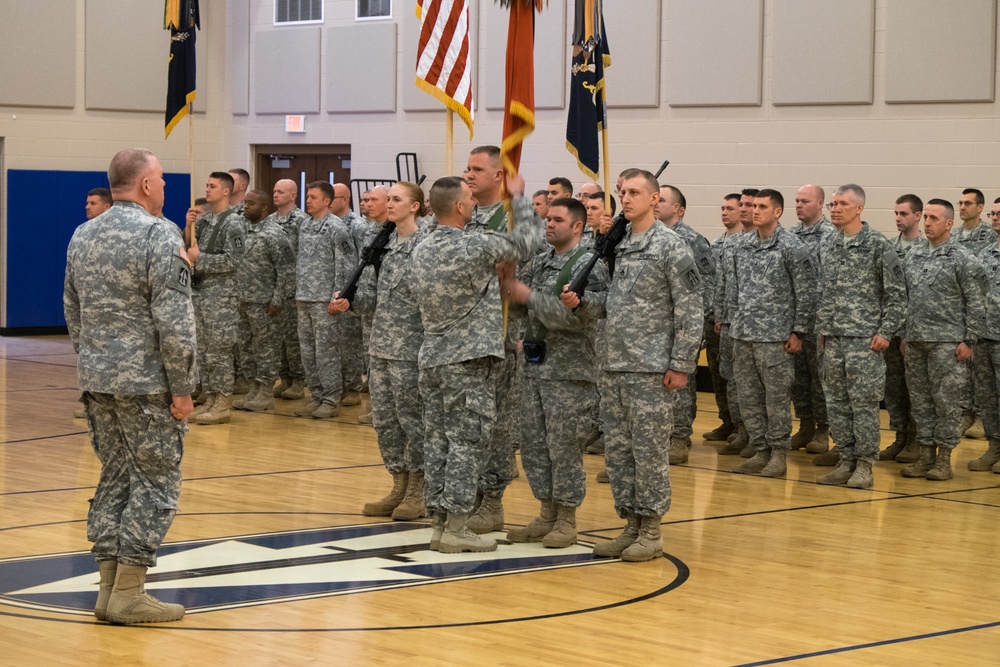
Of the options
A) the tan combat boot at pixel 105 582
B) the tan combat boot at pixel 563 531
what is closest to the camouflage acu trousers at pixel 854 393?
the tan combat boot at pixel 563 531

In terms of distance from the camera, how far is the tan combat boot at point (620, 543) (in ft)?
19.9

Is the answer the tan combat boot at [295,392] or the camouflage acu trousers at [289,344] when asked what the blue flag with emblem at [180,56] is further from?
the tan combat boot at [295,392]

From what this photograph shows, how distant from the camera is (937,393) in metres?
8.67

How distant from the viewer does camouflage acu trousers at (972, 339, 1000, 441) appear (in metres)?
9.20

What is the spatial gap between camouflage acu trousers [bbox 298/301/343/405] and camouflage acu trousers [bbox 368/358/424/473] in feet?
12.8

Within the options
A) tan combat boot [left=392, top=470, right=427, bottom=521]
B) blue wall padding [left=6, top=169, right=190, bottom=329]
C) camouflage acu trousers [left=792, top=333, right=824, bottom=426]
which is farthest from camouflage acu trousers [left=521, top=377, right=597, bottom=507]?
blue wall padding [left=6, top=169, right=190, bottom=329]

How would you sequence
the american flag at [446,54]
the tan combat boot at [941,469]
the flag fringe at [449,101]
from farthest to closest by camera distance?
the tan combat boot at [941,469], the american flag at [446,54], the flag fringe at [449,101]

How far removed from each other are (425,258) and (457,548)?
131 cm

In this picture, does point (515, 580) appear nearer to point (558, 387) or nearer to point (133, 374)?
point (558, 387)

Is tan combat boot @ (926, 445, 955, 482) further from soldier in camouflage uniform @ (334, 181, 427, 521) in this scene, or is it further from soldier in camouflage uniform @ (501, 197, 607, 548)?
soldier in camouflage uniform @ (334, 181, 427, 521)

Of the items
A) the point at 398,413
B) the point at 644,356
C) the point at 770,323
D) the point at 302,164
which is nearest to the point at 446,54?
the point at 398,413

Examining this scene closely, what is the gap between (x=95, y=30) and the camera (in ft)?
56.2

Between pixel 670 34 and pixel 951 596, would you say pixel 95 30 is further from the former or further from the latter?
pixel 951 596

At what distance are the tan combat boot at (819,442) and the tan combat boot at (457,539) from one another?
13.4ft
